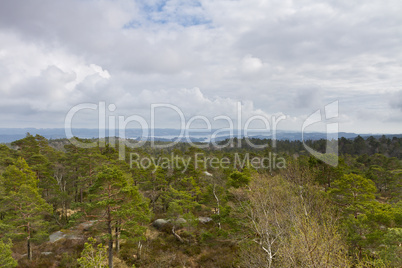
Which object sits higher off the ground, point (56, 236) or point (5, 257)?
point (5, 257)

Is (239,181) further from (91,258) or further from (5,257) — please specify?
(5,257)

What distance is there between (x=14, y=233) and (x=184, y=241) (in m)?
18.5

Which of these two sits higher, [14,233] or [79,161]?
[79,161]

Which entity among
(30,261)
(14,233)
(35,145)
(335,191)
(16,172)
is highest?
(35,145)

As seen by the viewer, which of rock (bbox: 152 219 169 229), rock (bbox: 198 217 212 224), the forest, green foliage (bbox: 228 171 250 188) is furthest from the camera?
rock (bbox: 198 217 212 224)

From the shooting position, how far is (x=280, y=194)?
20328 millimetres

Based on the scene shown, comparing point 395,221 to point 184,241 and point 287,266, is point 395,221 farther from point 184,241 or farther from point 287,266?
point 184,241

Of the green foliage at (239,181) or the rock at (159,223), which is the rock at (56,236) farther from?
the green foliage at (239,181)

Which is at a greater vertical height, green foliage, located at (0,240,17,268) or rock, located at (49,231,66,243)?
green foliage, located at (0,240,17,268)

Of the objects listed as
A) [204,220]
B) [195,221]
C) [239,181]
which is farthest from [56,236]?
[239,181]

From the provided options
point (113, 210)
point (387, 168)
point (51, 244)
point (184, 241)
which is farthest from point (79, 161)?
point (387, 168)

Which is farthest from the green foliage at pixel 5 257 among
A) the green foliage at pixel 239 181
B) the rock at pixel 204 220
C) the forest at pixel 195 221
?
the rock at pixel 204 220

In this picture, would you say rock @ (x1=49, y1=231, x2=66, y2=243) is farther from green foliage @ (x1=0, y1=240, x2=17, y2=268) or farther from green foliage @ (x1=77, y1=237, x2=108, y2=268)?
green foliage @ (x1=77, y1=237, x2=108, y2=268)

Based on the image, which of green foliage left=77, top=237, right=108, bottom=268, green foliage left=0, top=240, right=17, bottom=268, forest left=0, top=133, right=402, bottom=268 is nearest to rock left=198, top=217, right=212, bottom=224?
forest left=0, top=133, right=402, bottom=268
